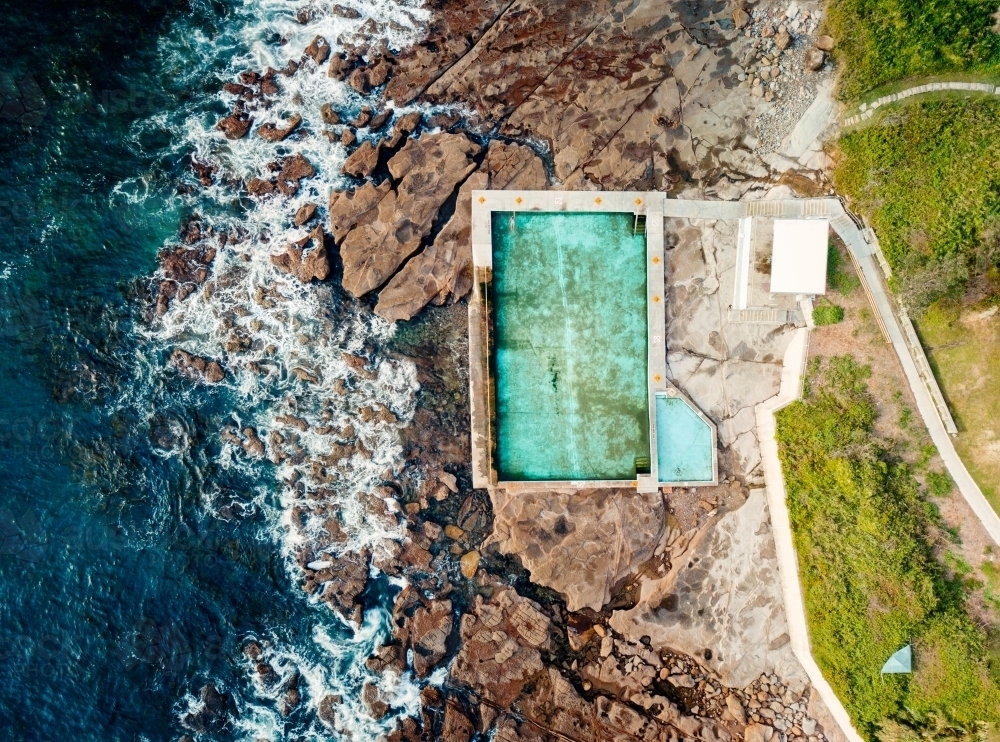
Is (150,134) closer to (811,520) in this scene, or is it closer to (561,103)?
(561,103)

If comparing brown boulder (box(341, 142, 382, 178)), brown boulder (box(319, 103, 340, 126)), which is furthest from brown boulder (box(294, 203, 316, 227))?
brown boulder (box(319, 103, 340, 126))

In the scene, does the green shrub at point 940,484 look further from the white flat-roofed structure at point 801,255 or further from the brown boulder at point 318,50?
the brown boulder at point 318,50

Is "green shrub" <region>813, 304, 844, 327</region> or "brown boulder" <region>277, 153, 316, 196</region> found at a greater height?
"brown boulder" <region>277, 153, 316, 196</region>

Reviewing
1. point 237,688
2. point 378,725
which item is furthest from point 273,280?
point 378,725

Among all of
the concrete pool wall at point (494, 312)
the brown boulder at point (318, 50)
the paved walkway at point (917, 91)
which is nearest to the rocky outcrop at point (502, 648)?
the concrete pool wall at point (494, 312)

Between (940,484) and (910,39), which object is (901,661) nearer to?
(940,484)

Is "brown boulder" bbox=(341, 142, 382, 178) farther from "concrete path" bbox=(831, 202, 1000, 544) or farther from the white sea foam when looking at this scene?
"concrete path" bbox=(831, 202, 1000, 544)
